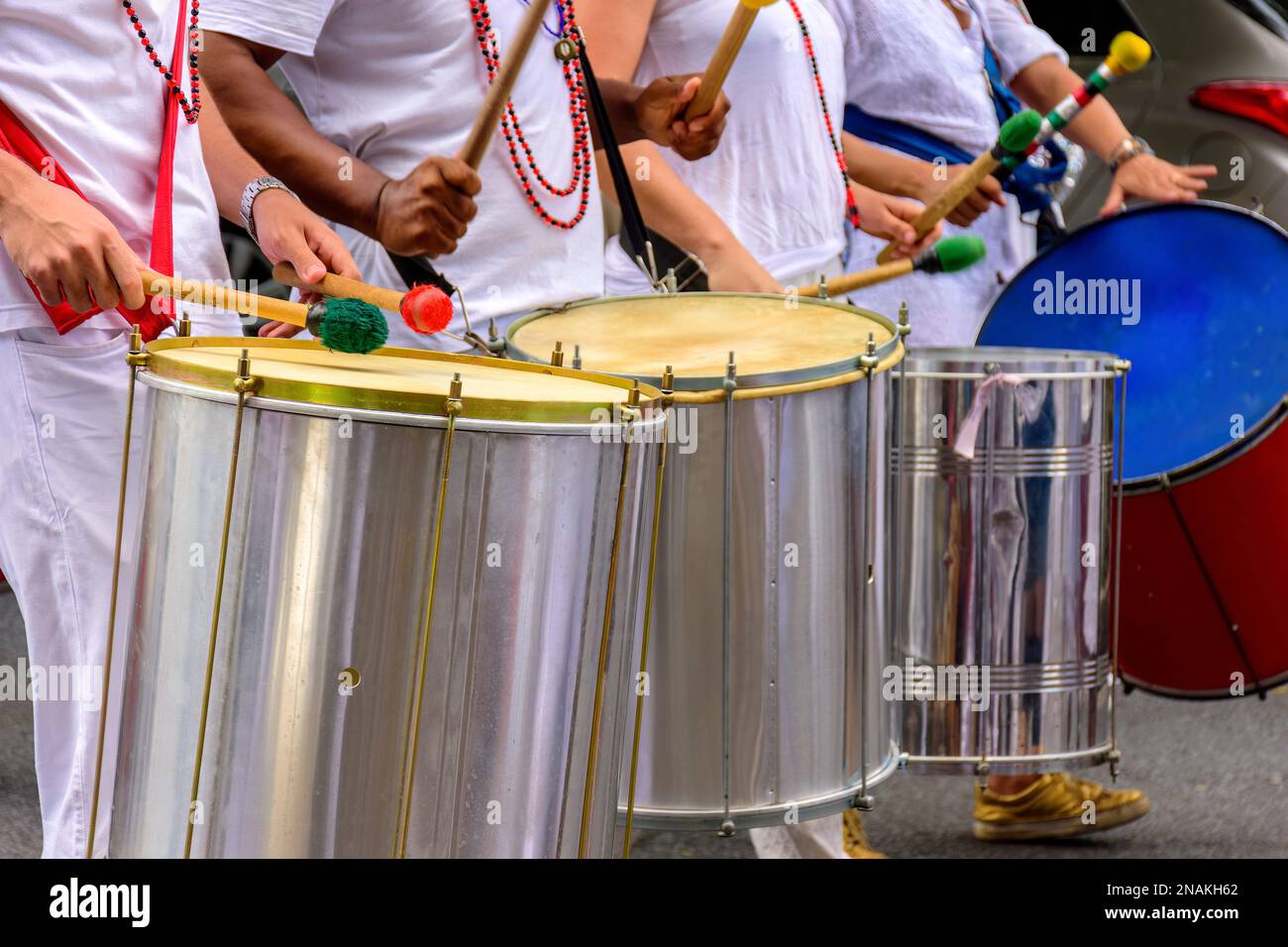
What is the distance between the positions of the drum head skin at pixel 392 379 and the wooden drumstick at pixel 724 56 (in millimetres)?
953

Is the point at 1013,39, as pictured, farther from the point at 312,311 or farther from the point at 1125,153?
the point at 312,311

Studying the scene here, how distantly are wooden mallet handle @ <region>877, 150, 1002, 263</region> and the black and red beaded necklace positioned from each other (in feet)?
2.44

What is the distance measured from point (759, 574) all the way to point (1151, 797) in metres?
1.59

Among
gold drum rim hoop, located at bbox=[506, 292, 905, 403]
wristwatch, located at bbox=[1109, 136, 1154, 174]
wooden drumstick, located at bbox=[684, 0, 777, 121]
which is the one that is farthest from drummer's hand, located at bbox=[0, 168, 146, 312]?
wristwatch, located at bbox=[1109, 136, 1154, 174]

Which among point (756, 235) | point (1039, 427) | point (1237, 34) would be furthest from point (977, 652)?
point (1237, 34)

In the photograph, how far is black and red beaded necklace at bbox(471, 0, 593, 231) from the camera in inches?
96.4

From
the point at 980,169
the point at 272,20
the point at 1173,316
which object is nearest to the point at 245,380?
the point at 272,20

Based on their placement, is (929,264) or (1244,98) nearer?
(929,264)

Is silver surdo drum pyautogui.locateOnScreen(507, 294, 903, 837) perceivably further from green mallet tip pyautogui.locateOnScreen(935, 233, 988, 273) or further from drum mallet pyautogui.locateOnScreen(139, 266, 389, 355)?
green mallet tip pyautogui.locateOnScreen(935, 233, 988, 273)

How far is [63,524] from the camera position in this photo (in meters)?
1.85

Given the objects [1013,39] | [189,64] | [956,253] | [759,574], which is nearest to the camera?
[189,64]

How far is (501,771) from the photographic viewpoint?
63.9 inches

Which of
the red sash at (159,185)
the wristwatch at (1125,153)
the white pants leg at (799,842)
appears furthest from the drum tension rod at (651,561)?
the wristwatch at (1125,153)

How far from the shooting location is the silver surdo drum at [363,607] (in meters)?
1.55
